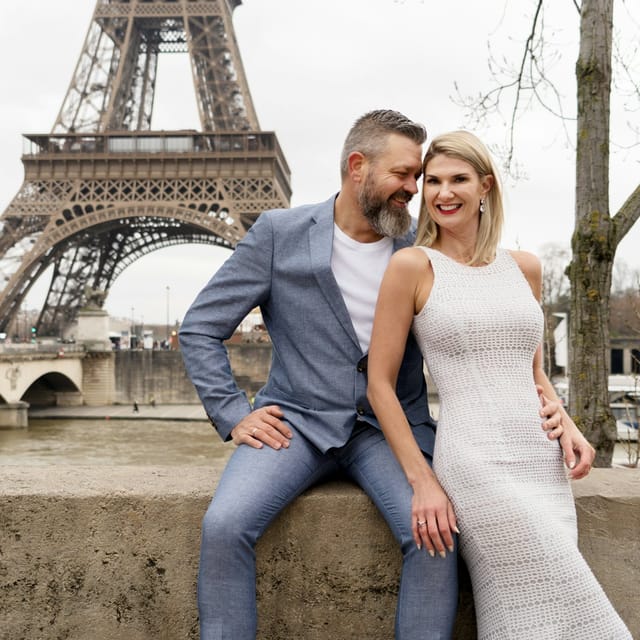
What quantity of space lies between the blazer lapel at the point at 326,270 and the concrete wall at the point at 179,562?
51 centimetres

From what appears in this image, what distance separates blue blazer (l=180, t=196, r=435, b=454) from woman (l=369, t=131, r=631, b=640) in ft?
0.71

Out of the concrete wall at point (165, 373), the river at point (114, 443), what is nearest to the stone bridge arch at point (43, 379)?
the river at point (114, 443)

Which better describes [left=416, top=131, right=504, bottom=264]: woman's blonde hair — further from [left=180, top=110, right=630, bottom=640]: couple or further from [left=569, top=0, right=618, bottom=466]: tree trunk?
[left=569, top=0, right=618, bottom=466]: tree trunk

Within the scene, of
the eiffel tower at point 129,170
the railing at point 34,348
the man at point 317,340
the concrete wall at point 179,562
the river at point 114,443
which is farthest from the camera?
Result: the eiffel tower at point 129,170

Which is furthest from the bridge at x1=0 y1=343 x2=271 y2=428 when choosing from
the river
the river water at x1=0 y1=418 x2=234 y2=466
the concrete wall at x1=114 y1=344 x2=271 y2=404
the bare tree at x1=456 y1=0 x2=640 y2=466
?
the bare tree at x1=456 y1=0 x2=640 y2=466

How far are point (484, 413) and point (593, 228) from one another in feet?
8.46

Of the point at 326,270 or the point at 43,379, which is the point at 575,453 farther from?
the point at 43,379

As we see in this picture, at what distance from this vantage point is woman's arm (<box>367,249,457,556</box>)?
6.82 feet

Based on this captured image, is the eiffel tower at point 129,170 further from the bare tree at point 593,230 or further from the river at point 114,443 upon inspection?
the bare tree at point 593,230

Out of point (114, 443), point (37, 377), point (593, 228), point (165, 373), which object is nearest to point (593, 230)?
point (593, 228)

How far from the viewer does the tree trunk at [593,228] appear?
423 centimetres

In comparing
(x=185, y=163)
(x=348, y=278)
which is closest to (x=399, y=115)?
(x=348, y=278)

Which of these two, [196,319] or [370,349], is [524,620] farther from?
[196,319]

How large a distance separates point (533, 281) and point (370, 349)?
570mm
